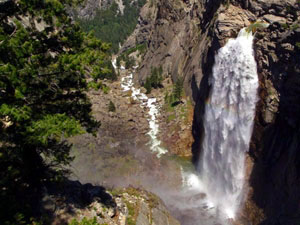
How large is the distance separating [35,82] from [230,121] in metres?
23.3

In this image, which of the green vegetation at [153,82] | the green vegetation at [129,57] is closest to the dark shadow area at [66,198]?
the green vegetation at [153,82]

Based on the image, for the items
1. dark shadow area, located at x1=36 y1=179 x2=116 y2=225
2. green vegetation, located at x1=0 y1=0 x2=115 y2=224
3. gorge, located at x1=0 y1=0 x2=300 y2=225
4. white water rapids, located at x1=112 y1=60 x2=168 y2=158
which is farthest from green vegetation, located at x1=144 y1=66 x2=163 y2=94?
green vegetation, located at x1=0 y1=0 x2=115 y2=224

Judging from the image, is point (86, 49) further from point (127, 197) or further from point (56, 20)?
point (127, 197)

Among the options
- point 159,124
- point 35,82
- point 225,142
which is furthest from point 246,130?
point 159,124

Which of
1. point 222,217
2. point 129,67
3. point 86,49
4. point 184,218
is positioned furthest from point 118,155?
point 129,67

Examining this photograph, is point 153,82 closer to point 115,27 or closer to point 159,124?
point 159,124

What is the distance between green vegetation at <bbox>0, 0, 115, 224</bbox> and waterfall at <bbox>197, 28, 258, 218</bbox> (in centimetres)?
1884

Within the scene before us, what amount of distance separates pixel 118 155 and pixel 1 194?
30.7 m

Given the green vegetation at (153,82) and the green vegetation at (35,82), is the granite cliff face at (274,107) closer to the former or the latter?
the green vegetation at (35,82)

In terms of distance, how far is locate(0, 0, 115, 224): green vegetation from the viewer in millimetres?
10219

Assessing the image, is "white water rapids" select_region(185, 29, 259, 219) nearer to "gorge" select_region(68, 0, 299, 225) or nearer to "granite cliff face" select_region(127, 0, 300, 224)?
"gorge" select_region(68, 0, 299, 225)

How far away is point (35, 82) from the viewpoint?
11.5 metres

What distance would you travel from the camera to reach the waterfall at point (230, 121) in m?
27.6

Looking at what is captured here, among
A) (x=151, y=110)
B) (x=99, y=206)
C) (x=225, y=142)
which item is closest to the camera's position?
(x=99, y=206)
